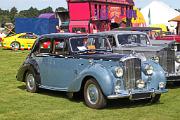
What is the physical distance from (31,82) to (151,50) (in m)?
3.54

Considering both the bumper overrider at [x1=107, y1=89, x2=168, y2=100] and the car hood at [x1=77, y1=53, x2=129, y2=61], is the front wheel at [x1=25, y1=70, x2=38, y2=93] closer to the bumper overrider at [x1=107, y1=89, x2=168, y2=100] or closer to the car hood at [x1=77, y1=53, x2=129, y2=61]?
the car hood at [x1=77, y1=53, x2=129, y2=61]

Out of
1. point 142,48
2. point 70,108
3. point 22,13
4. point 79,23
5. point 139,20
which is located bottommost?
point 70,108

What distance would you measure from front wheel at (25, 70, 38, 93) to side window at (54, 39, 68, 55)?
1141mm

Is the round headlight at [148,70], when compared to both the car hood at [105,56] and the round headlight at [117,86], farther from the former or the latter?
the round headlight at [117,86]

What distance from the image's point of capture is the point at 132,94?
8.84m

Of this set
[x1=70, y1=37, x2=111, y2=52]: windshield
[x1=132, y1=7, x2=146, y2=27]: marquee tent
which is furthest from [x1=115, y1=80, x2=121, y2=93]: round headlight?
[x1=132, y1=7, x2=146, y2=27]: marquee tent

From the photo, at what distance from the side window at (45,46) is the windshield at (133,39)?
9.00 feet

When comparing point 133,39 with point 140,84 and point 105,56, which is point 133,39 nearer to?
point 105,56

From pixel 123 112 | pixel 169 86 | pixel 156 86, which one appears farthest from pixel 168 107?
pixel 169 86

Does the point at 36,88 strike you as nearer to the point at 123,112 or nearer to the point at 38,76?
the point at 38,76

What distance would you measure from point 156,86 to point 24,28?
3478cm

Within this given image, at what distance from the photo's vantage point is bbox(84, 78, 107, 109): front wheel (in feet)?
29.2

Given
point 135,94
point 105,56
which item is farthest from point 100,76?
point 135,94

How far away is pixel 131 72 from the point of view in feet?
29.7
